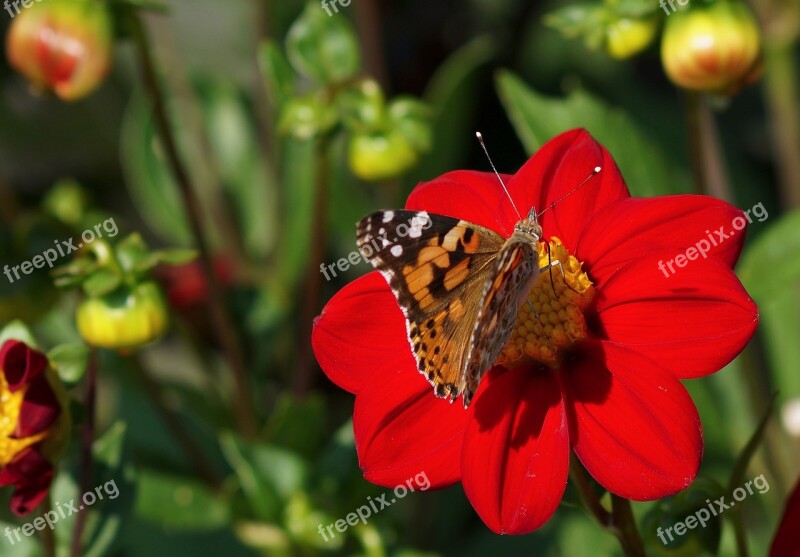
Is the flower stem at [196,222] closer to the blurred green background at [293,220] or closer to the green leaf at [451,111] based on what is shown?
the blurred green background at [293,220]

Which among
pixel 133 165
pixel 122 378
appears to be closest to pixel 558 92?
pixel 133 165

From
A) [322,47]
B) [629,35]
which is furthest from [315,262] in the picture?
[629,35]

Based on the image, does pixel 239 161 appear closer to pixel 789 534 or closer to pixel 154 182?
pixel 154 182

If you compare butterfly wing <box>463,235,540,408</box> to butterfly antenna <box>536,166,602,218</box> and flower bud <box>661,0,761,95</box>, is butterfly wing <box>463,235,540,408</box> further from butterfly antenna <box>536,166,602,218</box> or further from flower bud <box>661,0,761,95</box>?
flower bud <box>661,0,761,95</box>

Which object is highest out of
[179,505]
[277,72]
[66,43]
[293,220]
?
[66,43]

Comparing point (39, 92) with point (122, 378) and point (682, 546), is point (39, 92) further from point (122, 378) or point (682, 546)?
point (682, 546)

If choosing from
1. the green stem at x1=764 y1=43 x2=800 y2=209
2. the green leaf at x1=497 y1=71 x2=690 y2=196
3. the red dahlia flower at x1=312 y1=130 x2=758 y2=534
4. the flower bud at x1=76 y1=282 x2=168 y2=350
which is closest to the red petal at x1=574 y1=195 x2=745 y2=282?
the red dahlia flower at x1=312 y1=130 x2=758 y2=534
